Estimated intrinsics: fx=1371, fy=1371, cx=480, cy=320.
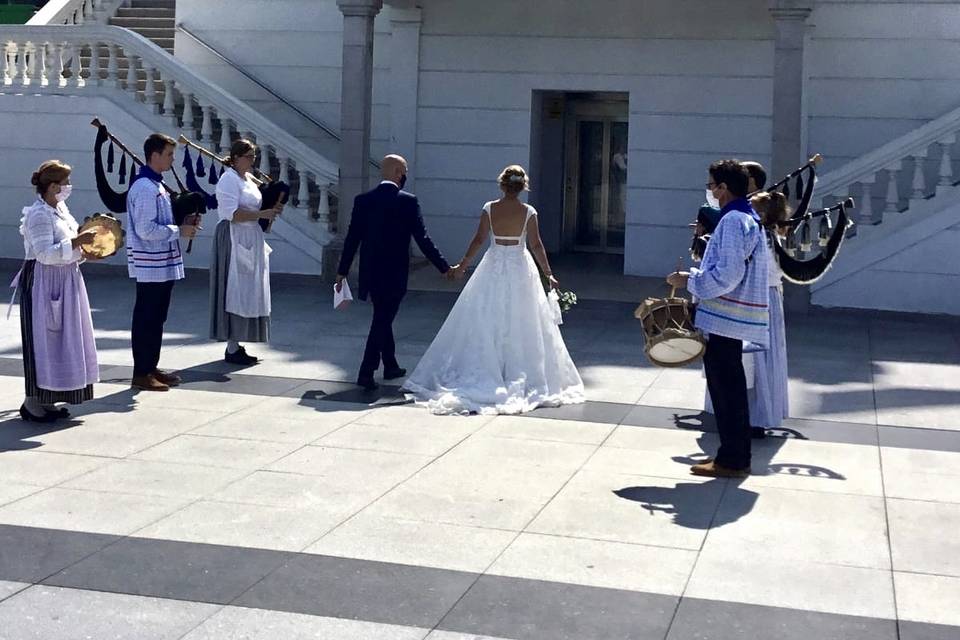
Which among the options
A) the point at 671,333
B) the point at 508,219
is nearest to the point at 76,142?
the point at 508,219

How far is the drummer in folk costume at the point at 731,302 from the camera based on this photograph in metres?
7.66

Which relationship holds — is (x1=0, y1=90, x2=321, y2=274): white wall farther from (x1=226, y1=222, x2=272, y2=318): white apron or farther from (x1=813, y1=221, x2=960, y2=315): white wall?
(x1=813, y1=221, x2=960, y2=315): white wall

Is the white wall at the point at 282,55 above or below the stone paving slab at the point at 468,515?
above

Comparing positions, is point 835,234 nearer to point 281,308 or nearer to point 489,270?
point 489,270

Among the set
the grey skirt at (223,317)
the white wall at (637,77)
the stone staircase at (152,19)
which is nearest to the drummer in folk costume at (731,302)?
the grey skirt at (223,317)

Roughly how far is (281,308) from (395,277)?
441cm

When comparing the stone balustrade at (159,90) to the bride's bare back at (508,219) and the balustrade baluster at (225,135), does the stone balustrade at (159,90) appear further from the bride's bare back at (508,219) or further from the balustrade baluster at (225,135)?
the bride's bare back at (508,219)

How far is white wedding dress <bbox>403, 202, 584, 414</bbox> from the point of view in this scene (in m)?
10.0

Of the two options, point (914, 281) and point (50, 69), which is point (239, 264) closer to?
point (914, 281)

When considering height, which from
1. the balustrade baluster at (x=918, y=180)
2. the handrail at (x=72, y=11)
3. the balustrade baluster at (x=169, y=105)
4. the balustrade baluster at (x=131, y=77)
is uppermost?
the handrail at (x=72, y=11)

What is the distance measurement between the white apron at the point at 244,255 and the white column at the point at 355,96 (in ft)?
16.7

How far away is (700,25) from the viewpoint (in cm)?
1769

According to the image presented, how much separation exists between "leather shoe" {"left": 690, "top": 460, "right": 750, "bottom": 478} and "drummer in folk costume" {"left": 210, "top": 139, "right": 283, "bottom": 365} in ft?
15.0

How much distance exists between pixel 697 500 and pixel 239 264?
16.7 feet
